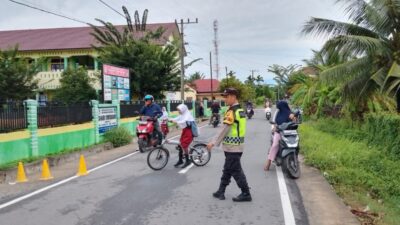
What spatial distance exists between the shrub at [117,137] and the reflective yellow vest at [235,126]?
10.9 meters

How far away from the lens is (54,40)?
150ft

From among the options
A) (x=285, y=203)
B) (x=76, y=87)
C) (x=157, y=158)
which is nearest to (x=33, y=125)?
(x=157, y=158)

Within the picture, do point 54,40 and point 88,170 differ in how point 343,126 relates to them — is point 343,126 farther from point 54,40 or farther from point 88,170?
point 54,40

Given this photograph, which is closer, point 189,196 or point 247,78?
point 189,196

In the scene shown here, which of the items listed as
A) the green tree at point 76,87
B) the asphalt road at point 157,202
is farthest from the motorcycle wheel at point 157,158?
the green tree at point 76,87

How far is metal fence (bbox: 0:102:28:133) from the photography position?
11645mm

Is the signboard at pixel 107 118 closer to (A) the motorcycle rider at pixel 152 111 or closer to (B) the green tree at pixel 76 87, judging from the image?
(A) the motorcycle rider at pixel 152 111

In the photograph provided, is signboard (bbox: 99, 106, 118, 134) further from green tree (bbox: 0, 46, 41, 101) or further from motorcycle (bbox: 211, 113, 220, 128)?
green tree (bbox: 0, 46, 41, 101)

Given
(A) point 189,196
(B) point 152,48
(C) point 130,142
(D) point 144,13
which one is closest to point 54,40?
(D) point 144,13

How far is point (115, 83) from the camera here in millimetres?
20672

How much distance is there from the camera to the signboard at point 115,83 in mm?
19594

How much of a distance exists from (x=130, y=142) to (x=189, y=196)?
1118 cm

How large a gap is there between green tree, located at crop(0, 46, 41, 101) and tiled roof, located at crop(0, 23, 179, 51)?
10492mm

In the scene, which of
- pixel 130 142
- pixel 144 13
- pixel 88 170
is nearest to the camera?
pixel 88 170
